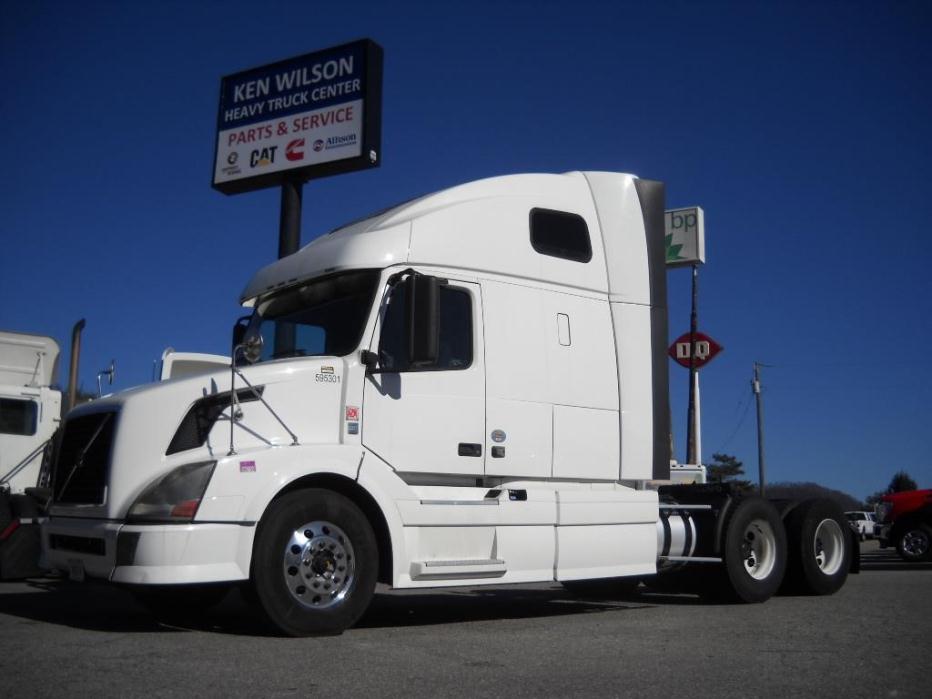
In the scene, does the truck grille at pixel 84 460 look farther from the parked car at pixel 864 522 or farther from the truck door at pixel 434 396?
the parked car at pixel 864 522

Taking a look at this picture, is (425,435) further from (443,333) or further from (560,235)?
(560,235)

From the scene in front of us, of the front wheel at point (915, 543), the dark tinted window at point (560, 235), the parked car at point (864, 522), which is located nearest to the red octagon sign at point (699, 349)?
the front wheel at point (915, 543)

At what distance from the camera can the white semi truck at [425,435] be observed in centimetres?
682

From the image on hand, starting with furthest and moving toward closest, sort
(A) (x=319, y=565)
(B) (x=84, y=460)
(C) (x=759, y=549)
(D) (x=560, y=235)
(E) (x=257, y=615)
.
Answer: (C) (x=759, y=549) < (D) (x=560, y=235) < (B) (x=84, y=460) < (A) (x=319, y=565) < (E) (x=257, y=615)

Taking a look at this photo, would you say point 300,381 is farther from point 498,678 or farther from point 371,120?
point 371,120

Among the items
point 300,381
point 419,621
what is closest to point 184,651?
point 300,381

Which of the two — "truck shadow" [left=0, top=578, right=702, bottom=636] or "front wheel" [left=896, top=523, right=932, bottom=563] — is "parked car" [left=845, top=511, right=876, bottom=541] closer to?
"front wheel" [left=896, top=523, right=932, bottom=563]

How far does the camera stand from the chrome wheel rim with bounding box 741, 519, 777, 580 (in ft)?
33.8

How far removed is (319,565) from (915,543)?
50.8ft

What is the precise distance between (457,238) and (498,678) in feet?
13.1

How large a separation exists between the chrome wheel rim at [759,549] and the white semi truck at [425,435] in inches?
1.0

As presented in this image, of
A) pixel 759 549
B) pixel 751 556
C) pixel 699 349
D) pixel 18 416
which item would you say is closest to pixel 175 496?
pixel 751 556

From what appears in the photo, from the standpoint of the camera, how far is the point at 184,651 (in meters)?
6.24

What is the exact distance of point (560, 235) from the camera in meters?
9.14
